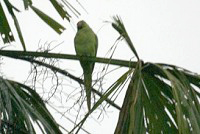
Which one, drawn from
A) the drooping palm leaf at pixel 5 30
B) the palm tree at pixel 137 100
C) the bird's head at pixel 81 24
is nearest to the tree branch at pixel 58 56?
the palm tree at pixel 137 100

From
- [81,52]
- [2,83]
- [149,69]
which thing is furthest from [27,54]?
[81,52]

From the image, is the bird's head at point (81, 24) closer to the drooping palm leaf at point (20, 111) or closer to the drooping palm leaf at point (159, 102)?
the drooping palm leaf at point (20, 111)

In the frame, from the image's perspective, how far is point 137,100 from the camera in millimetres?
2072

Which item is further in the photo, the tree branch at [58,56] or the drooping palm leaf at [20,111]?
the drooping palm leaf at [20,111]

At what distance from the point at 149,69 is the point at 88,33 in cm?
176

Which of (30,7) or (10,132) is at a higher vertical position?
(30,7)

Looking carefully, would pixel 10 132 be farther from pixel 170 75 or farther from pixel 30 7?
pixel 170 75

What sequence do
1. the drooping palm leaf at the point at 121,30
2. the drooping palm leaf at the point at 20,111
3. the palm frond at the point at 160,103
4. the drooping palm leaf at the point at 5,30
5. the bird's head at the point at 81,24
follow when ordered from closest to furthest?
the palm frond at the point at 160,103
the drooping palm leaf at the point at 121,30
the drooping palm leaf at the point at 20,111
the drooping palm leaf at the point at 5,30
the bird's head at the point at 81,24

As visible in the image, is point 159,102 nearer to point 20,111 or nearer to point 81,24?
point 20,111

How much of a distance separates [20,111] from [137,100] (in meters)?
0.79

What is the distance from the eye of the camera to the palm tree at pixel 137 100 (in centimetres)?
199

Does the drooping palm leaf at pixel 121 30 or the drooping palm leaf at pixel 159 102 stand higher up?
the drooping palm leaf at pixel 121 30

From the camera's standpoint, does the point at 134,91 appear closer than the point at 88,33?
Yes

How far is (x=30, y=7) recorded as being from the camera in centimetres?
299
